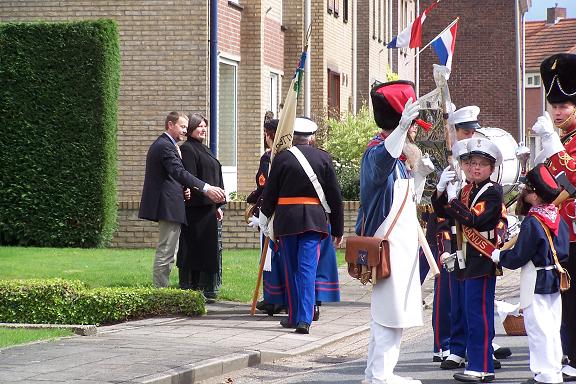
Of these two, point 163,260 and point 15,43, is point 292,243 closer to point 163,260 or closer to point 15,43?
point 163,260

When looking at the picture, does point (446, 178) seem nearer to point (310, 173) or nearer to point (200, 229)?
point (310, 173)

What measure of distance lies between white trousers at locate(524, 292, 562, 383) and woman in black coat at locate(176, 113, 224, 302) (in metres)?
5.51

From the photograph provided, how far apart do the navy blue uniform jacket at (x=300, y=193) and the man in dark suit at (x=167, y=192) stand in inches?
63.7

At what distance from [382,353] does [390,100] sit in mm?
1652

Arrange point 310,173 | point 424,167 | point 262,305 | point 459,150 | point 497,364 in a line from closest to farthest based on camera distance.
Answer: point 424,167, point 459,150, point 497,364, point 310,173, point 262,305

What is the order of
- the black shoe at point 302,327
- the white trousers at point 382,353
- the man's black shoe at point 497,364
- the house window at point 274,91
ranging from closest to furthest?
the white trousers at point 382,353 → the man's black shoe at point 497,364 → the black shoe at point 302,327 → the house window at point 274,91

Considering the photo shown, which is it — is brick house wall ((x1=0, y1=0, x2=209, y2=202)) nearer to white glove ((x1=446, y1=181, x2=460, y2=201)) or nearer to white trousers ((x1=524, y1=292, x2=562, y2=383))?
white glove ((x1=446, y1=181, x2=460, y2=201))

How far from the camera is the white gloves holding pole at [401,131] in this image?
7.94 metres

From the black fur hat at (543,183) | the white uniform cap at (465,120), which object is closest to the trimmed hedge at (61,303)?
the white uniform cap at (465,120)

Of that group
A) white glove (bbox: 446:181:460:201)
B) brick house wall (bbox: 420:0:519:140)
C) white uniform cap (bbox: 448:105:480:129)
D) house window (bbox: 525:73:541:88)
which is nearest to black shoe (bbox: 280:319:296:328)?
white uniform cap (bbox: 448:105:480:129)

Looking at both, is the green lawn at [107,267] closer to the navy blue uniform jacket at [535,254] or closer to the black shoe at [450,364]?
the black shoe at [450,364]

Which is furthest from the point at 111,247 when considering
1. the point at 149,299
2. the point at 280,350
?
the point at 280,350

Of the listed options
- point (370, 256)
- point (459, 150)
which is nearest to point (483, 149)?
point (459, 150)

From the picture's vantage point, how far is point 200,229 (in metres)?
13.9
